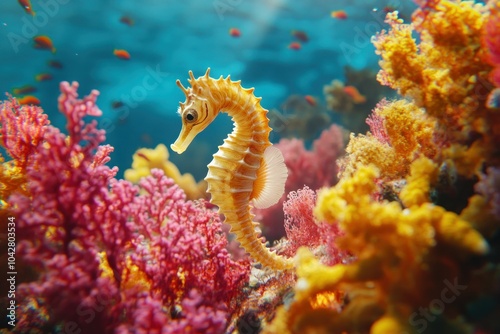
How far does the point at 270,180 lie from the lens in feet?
11.8

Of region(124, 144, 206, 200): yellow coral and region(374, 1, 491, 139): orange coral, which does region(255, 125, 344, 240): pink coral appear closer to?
region(124, 144, 206, 200): yellow coral

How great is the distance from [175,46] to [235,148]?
17.8m

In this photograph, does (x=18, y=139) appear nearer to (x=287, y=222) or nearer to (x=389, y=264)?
(x=287, y=222)

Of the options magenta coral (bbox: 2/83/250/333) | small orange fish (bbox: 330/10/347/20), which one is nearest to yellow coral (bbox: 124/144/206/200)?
magenta coral (bbox: 2/83/250/333)

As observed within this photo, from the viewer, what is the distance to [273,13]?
17.2 m

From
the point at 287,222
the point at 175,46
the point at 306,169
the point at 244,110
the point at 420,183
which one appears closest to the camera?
the point at 420,183

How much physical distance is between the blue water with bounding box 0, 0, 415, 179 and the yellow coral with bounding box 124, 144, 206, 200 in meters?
6.63

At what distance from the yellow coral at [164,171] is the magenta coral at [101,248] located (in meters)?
5.50

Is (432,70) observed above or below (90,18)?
below

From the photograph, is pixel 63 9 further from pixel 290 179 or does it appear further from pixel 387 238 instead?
pixel 387 238

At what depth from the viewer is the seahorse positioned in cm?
325

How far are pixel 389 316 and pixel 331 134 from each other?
9602 mm

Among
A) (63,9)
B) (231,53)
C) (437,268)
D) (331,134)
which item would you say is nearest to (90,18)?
(63,9)

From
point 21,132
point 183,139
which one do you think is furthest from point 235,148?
point 21,132
